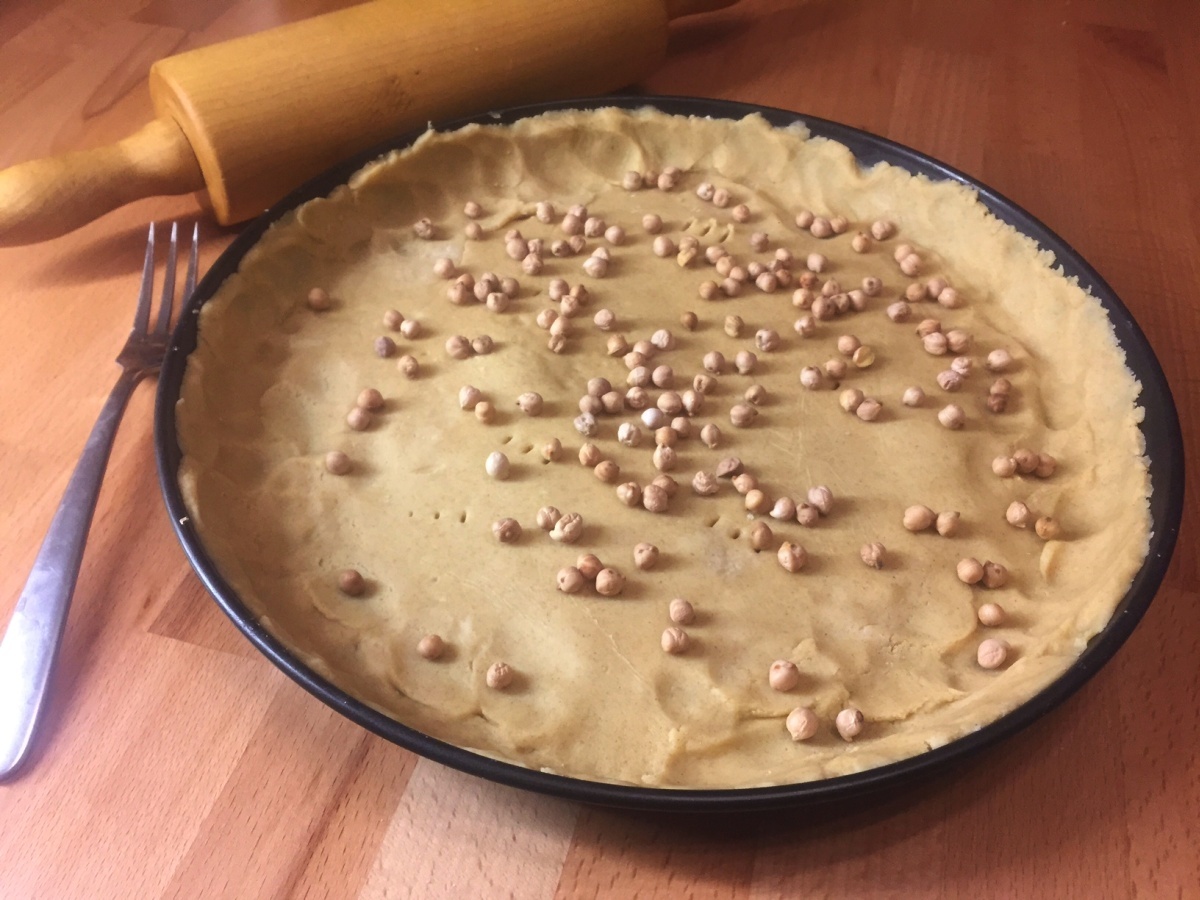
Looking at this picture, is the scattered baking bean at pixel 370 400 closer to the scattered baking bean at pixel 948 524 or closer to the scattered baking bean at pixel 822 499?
the scattered baking bean at pixel 822 499

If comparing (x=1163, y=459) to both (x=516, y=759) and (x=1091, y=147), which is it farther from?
(x=1091, y=147)

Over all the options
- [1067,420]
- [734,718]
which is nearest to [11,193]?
[734,718]

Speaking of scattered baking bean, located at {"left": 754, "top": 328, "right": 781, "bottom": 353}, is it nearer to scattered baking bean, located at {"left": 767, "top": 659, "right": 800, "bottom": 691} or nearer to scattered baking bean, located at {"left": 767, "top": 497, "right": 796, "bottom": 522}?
scattered baking bean, located at {"left": 767, "top": 497, "right": 796, "bottom": 522}

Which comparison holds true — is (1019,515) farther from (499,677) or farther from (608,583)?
(499,677)

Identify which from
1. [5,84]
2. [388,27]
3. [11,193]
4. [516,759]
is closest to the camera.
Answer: [516,759]

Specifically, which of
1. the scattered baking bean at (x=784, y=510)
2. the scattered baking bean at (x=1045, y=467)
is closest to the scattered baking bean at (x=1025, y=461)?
the scattered baking bean at (x=1045, y=467)

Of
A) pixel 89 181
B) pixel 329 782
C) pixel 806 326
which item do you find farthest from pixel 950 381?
pixel 89 181
